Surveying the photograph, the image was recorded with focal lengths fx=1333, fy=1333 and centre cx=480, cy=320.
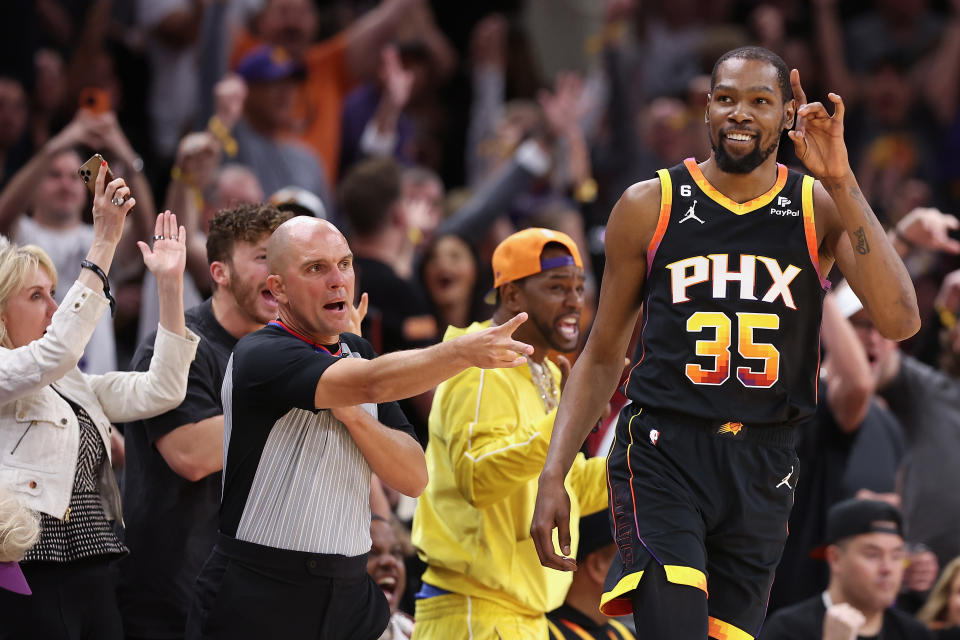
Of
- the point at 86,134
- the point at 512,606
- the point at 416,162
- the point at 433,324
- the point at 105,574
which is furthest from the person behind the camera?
the point at 416,162

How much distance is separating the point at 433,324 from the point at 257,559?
3.64 meters

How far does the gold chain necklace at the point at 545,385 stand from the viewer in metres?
5.07

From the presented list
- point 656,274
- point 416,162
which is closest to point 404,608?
point 656,274

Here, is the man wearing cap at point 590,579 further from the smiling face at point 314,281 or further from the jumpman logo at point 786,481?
the smiling face at point 314,281

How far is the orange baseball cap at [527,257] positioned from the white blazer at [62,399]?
1212 mm

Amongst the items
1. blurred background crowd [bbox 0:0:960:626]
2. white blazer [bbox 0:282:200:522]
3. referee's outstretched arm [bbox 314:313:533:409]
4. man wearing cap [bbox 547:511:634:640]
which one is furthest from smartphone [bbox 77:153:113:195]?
man wearing cap [bbox 547:511:634:640]

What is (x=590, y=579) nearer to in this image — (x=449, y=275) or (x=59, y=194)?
(x=449, y=275)

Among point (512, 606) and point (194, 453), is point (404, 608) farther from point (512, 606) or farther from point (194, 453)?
point (194, 453)

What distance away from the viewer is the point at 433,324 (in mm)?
7488

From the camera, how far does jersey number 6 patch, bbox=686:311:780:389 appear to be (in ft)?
12.5

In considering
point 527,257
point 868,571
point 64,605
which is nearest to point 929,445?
point 868,571

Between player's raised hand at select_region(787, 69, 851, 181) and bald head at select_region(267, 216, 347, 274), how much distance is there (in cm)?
→ 139

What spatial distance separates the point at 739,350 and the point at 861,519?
9.75 ft

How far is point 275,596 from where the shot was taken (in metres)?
3.90
